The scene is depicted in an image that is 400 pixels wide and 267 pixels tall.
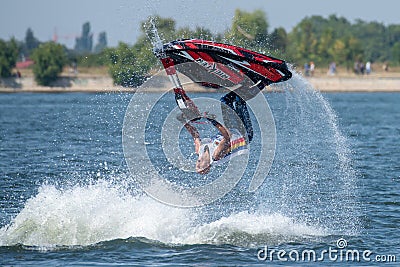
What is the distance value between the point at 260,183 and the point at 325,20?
15842cm

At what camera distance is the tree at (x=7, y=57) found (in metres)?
76.7

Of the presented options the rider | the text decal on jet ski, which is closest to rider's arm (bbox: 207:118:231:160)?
the rider

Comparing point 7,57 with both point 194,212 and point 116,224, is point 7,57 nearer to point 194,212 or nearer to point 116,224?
point 194,212

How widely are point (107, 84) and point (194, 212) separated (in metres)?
53.9

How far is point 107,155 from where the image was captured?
83.5ft

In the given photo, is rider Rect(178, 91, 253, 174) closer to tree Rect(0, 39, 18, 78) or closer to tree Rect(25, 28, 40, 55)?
tree Rect(0, 39, 18, 78)

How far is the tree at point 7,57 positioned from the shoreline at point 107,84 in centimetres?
103

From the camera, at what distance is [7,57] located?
79812 mm

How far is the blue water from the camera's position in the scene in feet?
46.2

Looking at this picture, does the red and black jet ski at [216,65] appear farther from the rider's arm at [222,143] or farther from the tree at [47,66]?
the tree at [47,66]

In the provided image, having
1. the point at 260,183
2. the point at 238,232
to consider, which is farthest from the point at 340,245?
the point at 260,183

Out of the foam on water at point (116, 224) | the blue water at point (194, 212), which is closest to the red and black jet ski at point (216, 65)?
the blue water at point (194, 212)

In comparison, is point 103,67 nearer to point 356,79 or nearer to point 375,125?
point 356,79

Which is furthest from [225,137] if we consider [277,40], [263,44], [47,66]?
[47,66]
